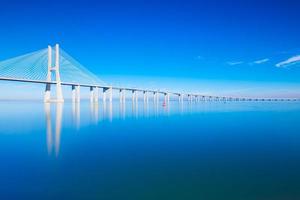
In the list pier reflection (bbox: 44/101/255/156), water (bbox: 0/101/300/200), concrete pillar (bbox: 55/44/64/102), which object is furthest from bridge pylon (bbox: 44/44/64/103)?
water (bbox: 0/101/300/200)

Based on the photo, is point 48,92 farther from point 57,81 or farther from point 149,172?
point 149,172

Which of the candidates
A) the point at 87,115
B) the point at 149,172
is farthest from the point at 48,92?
the point at 149,172

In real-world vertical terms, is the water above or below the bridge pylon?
below

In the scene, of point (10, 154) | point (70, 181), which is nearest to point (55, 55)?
point (10, 154)

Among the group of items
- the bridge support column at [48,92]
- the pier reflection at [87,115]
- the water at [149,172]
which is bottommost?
the water at [149,172]

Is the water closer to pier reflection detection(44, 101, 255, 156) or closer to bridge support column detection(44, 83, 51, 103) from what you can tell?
pier reflection detection(44, 101, 255, 156)

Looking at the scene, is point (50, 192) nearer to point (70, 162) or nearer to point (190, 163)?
point (70, 162)

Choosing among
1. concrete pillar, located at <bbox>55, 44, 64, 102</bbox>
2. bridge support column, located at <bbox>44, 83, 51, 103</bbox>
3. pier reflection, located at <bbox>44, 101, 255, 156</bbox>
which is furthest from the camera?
bridge support column, located at <bbox>44, 83, 51, 103</bbox>

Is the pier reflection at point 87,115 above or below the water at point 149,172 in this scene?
above

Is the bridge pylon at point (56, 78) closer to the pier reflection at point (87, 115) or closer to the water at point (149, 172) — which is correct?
the pier reflection at point (87, 115)

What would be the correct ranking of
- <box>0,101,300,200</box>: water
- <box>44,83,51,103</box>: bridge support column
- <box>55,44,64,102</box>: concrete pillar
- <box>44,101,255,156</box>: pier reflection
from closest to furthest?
1. <box>0,101,300,200</box>: water
2. <box>44,101,255,156</box>: pier reflection
3. <box>55,44,64,102</box>: concrete pillar
4. <box>44,83,51,103</box>: bridge support column

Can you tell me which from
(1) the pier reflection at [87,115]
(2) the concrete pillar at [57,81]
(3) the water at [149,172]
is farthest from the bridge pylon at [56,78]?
(3) the water at [149,172]
